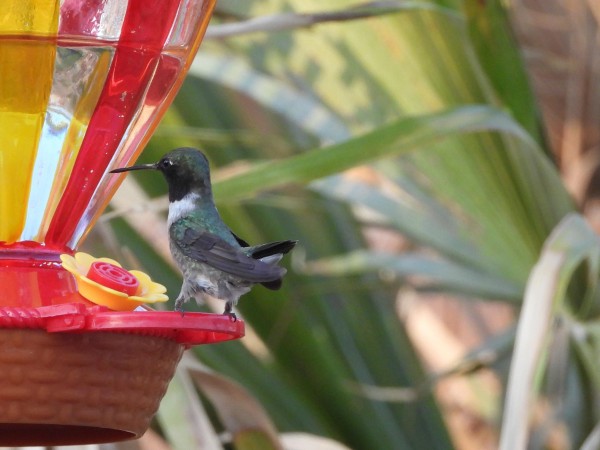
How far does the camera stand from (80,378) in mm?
926

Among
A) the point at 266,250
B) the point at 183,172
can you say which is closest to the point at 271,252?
the point at 266,250

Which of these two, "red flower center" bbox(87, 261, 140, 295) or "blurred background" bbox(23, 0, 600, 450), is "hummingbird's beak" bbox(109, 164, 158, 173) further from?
"blurred background" bbox(23, 0, 600, 450)

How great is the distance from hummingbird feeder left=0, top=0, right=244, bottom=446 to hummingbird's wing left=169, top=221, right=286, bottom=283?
0.04m

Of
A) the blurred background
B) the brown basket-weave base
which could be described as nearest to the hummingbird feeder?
the brown basket-weave base

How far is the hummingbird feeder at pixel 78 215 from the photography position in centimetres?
91

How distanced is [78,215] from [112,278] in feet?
0.63

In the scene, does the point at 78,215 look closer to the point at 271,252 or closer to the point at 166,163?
the point at 166,163

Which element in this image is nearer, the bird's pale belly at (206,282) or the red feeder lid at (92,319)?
the red feeder lid at (92,319)

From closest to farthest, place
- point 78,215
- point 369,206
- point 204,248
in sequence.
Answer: point 204,248 → point 78,215 → point 369,206

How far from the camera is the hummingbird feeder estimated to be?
912mm

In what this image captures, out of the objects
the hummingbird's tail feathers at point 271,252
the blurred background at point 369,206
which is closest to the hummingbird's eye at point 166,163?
the hummingbird's tail feathers at point 271,252

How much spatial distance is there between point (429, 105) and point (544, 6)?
1179 millimetres

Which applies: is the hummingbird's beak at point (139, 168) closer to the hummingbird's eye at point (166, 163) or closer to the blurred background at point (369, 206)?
the hummingbird's eye at point (166, 163)

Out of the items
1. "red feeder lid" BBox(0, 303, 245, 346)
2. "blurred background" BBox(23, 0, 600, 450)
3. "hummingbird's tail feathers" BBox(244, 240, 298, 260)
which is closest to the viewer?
"red feeder lid" BBox(0, 303, 245, 346)
